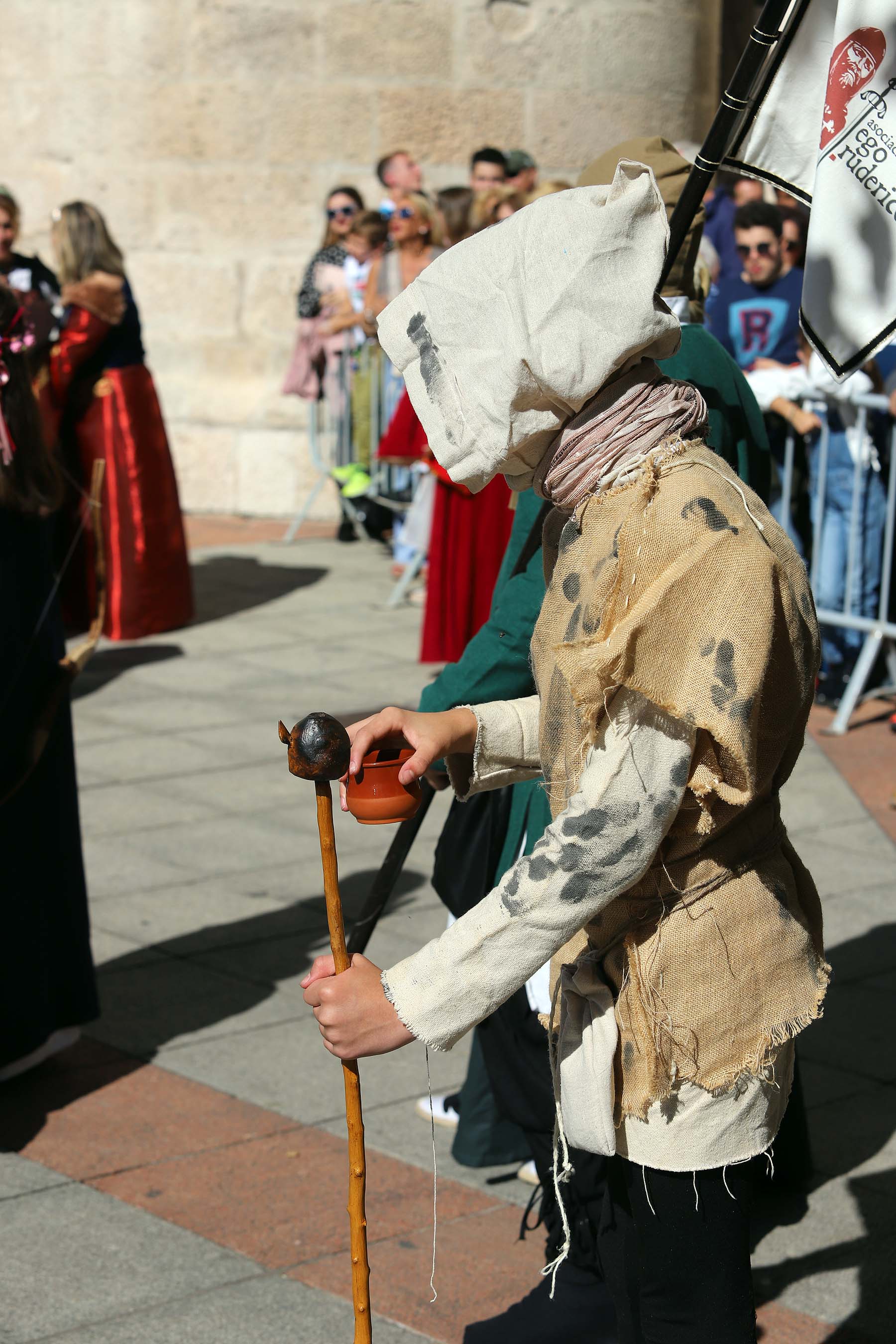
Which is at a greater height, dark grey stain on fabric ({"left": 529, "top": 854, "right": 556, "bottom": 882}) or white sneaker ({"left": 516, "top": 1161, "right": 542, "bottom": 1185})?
dark grey stain on fabric ({"left": 529, "top": 854, "right": 556, "bottom": 882})

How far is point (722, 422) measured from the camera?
2.92 meters

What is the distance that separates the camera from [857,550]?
7121 mm

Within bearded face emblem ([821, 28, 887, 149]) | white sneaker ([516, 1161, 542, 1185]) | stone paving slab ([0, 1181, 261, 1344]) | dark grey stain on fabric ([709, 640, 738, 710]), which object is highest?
bearded face emblem ([821, 28, 887, 149])

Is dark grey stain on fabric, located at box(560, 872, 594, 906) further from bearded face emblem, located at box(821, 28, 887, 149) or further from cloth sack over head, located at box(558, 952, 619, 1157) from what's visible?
bearded face emblem, located at box(821, 28, 887, 149)

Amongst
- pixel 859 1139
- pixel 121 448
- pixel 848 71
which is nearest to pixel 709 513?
pixel 848 71

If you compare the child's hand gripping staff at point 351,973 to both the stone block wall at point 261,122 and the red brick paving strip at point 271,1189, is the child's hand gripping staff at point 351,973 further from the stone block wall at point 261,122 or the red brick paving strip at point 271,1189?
the stone block wall at point 261,122

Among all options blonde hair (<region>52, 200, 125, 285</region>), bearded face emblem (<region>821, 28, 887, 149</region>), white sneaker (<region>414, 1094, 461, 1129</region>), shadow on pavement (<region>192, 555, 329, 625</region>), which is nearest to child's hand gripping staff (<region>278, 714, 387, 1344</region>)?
bearded face emblem (<region>821, 28, 887, 149</region>)

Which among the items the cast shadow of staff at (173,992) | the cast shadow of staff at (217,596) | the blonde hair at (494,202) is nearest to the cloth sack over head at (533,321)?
the cast shadow of staff at (173,992)

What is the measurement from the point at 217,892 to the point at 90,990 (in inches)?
44.4

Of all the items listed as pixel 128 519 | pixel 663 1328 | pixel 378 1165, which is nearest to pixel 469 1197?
pixel 378 1165

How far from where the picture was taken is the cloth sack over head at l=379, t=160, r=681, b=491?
1.77m

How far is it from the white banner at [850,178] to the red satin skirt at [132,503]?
6.63 meters

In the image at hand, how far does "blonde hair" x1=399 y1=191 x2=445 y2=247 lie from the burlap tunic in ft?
26.9

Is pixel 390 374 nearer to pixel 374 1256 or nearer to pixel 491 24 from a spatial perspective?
pixel 491 24
